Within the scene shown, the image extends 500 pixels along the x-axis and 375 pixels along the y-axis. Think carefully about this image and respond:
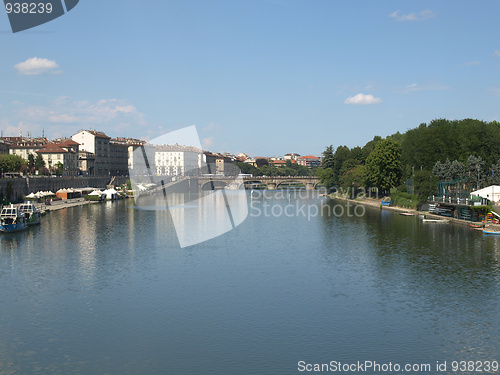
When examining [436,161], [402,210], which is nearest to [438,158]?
[436,161]

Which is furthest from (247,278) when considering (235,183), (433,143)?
(235,183)

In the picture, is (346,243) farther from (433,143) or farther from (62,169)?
(62,169)

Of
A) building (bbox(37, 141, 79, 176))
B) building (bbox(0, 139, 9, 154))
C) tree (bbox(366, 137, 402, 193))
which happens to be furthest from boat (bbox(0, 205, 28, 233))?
building (bbox(0, 139, 9, 154))

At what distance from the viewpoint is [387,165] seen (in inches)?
3890

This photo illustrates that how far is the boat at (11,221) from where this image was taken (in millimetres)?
59831

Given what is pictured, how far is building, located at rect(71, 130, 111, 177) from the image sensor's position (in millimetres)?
181125

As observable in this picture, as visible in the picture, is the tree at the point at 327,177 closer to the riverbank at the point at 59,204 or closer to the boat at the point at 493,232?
the riverbank at the point at 59,204

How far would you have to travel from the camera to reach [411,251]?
47844 mm

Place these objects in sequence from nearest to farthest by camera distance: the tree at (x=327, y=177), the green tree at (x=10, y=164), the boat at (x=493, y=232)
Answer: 1. the boat at (x=493, y=232)
2. the green tree at (x=10, y=164)
3. the tree at (x=327, y=177)

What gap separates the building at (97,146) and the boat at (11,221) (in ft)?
380

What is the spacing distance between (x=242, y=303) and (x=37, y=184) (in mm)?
85274

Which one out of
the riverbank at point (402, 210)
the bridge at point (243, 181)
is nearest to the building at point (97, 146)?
the bridge at point (243, 181)

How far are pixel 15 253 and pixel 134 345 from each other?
90.1 feet

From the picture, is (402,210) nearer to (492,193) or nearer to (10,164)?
(492,193)
